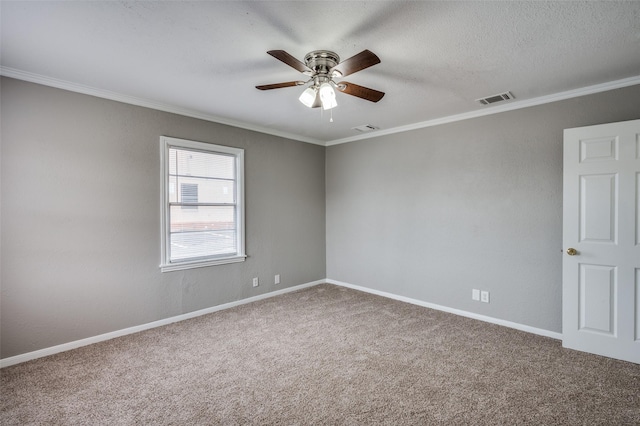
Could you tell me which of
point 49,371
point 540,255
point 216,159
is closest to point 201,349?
point 49,371

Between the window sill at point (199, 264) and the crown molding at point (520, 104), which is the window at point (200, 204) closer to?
the window sill at point (199, 264)

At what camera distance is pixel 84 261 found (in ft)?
9.95

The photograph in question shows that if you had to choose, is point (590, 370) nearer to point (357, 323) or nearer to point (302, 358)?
point (357, 323)

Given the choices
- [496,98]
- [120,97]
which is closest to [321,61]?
[496,98]

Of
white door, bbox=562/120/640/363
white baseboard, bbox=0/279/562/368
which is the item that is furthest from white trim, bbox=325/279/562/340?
white door, bbox=562/120/640/363

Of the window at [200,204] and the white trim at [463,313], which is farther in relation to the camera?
the window at [200,204]

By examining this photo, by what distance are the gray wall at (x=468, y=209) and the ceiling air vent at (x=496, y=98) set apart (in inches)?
11.4

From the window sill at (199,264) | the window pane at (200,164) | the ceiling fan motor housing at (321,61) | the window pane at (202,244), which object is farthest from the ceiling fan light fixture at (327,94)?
the window sill at (199,264)

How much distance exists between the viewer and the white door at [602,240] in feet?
8.73

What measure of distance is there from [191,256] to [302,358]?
195 cm

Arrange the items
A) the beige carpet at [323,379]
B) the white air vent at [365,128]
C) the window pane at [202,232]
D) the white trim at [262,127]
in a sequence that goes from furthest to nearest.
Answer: the white air vent at [365,128], the window pane at [202,232], the white trim at [262,127], the beige carpet at [323,379]

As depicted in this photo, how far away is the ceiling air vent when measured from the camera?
319cm

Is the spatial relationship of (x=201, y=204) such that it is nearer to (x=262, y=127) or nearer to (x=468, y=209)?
(x=262, y=127)

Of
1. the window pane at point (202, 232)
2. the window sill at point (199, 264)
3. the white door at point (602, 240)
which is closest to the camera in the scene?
the white door at point (602, 240)
